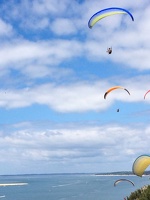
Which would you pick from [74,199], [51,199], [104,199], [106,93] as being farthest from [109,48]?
[51,199]

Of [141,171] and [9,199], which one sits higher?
[9,199]

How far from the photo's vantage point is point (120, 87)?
24391 mm

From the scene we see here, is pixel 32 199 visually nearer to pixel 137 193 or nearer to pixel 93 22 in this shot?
pixel 137 193

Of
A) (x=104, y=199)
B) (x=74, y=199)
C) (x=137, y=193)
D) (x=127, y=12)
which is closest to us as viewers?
(x=127, y=12)

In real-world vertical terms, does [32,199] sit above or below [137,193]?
above

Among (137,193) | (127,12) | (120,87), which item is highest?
(127,12)

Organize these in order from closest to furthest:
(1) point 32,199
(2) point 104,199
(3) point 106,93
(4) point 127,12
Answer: (4) point 127,12, (3) point 106,93, (2) point 104,199, (1) point 32,199

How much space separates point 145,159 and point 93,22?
9.63 m

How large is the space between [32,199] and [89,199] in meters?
20.8

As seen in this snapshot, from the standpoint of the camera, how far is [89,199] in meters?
94.9

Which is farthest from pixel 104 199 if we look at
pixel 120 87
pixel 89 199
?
pixel 120 87

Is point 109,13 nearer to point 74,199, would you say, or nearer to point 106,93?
point 106,93

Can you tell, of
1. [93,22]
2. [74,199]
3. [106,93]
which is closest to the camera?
[93,22]

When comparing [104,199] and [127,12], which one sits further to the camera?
[104,199]
